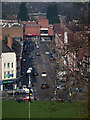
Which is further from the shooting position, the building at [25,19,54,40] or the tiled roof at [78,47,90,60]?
the building at [25,19,54,40]

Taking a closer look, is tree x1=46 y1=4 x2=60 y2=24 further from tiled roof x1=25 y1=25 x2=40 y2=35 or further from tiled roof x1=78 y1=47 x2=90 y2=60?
tiled roof x1=78 y1=47 x2=90 y2=60

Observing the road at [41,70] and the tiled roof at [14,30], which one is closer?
the road at [41,70]

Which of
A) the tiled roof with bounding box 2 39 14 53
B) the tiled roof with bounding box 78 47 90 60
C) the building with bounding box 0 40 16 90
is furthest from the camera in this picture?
the tiled roof with bounding box 2 39 14 53

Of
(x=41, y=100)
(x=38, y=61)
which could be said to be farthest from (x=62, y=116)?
(x=38, y=61)

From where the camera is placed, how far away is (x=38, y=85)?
63.2 ft

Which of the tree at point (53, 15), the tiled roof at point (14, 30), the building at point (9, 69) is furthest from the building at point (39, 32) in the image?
the building at point (9, 69)

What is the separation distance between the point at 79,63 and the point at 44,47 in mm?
25953

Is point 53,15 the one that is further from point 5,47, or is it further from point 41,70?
point 5,47

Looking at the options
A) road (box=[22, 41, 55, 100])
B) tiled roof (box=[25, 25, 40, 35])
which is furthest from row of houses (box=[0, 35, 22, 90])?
tiled roof (box=[25, 25, 40, 35])

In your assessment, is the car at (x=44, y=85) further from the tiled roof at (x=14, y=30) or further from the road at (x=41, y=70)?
the tiled roof at (x=14, y=30)

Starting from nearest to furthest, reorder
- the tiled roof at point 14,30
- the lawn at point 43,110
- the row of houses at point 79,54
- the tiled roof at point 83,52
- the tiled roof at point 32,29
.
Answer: the tiled roof at point 83,52
the row of houses at point 79,54
the lawn at point 43,110
the tiled roof at point 14,30
the tiled roof at point 32,29

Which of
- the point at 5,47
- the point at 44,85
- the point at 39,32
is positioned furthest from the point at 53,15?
the point at 44,85

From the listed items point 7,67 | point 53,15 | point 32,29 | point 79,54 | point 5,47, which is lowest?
point 7,67

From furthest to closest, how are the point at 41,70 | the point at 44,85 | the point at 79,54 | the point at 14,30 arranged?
the point at 14,30, the point at 41,70, the point at 44,85, the point at 79,54
